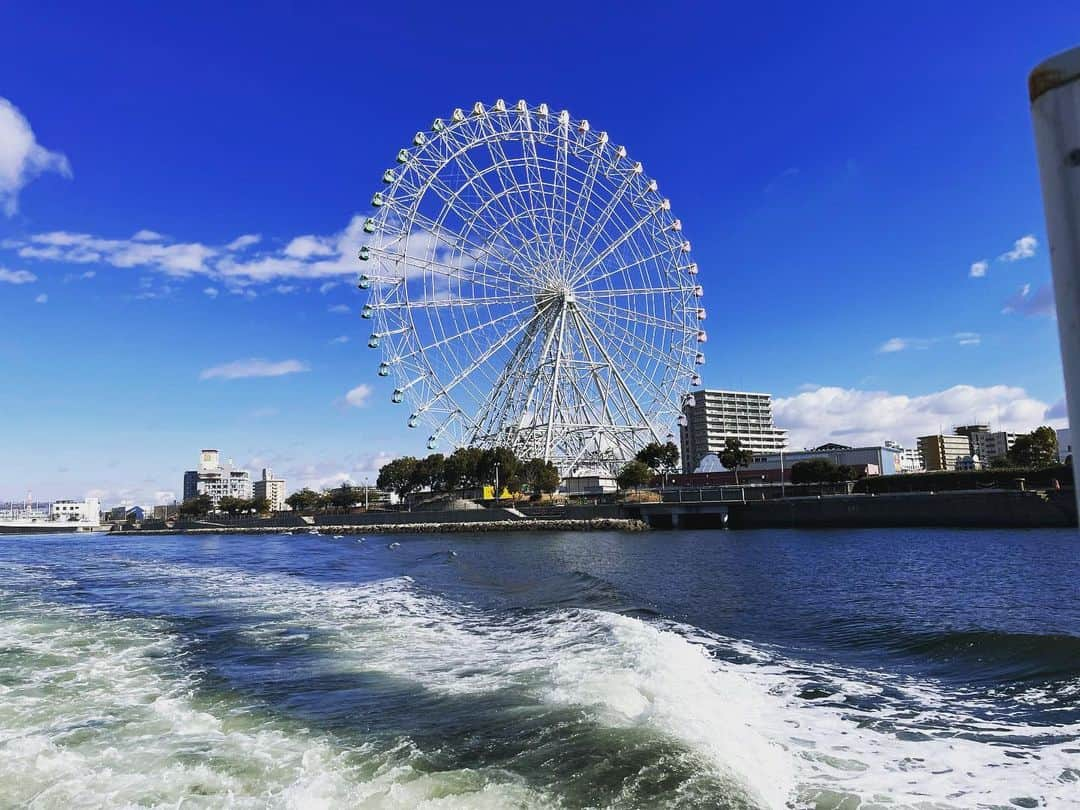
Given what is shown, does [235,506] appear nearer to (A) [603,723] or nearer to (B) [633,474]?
(B) [633,474]

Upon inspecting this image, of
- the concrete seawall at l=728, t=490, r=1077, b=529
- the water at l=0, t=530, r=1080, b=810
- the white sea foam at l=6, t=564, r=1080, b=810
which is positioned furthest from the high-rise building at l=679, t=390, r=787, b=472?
the white sea foam at l=6, t=564, r=1080, b=810

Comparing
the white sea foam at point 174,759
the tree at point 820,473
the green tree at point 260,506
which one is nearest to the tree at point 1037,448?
the tree at point 820,473

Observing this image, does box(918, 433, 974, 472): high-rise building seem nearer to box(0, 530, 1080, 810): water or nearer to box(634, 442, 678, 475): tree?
box(634, 442, 678, 475): tree

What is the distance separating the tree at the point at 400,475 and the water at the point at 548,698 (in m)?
91.4

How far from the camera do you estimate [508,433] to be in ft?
270

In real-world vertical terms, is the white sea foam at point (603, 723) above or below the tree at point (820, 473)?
below

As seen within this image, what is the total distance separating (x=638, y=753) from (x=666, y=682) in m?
3.26

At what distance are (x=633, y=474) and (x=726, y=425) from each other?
98804 millimetres

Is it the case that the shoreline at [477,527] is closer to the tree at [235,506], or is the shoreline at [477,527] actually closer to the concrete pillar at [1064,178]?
the tree at [235,506]

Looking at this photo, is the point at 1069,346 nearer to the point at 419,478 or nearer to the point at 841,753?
the point at 841,753

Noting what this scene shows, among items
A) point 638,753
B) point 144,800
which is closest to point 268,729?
point 144,800

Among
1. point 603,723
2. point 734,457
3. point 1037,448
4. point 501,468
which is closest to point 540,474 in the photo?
point 501,468

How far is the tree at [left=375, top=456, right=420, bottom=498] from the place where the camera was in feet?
384

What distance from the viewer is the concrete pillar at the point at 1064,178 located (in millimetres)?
1466
